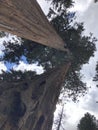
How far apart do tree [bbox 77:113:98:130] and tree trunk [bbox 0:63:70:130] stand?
385 inches

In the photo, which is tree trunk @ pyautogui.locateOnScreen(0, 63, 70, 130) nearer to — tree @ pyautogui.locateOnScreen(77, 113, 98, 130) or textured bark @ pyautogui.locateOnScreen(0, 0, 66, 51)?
textured bark @ pyautogui.locateOnScreen(0, 0, 66, 51)

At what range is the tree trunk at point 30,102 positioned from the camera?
1368 centimetres

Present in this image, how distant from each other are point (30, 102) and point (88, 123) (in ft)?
38.2

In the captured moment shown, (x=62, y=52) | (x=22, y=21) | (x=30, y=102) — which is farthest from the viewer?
(x=62, y=52)

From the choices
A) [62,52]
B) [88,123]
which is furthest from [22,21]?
[88,123]

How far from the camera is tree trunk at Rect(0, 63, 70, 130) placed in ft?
44.9

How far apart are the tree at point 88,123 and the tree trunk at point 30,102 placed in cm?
977

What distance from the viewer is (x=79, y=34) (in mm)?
22984

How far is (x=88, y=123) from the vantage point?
24.1m

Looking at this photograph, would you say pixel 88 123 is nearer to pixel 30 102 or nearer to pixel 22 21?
pixel 30 102

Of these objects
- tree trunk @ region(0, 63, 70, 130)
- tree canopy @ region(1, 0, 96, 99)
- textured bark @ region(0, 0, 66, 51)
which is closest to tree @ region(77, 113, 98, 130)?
tree canopy @ region(1, 0, 96, 99)

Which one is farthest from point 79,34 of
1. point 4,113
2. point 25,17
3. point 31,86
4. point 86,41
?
point 25,17

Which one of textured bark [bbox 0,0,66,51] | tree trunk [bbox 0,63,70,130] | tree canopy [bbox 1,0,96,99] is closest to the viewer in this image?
textured bark [bbox 0,0,66,51]

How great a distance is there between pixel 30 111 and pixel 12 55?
9.49 metres
